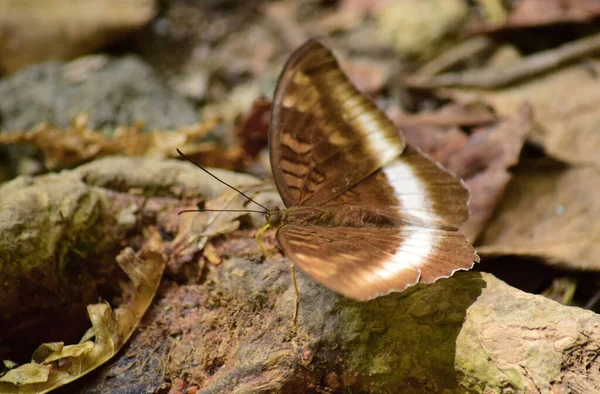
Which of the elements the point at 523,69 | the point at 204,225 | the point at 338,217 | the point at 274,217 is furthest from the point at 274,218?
the point at 523,69

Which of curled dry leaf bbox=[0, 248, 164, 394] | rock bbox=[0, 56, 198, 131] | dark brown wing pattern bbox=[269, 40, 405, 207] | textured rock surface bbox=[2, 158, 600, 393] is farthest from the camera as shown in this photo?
rock bbox=[0, 56, 198, 131]

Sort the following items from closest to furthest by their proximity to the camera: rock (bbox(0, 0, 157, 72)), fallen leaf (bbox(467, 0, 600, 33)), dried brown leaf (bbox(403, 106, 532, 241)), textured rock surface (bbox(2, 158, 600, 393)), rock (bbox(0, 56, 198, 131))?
textured rock surface (bbox(2, 158, 600, 393)), dried brown leaf (bbox(403, 106, 532, 241)), rock (bbox(0, 56, 198, 131)), fallen leaf (bbox(467, 0, 600, 33)), rock (bbox(0, 0, 157, 72))

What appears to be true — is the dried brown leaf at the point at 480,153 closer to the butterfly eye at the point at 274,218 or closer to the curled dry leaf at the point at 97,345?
the butterfly eye at the point at 274,218

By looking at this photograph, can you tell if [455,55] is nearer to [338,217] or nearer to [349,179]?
[349,179]

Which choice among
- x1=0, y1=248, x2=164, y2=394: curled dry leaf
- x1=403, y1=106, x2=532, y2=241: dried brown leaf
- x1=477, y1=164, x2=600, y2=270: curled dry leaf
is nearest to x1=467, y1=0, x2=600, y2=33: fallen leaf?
x1=403, y1=106, x2=532, y2=241: dried brown leaf

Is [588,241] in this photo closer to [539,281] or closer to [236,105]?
[539,281]

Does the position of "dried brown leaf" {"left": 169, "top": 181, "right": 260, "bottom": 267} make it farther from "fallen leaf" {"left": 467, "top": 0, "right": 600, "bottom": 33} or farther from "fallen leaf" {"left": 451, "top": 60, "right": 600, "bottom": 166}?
"fallen leaf" {"left": 467, "top": 0, "right": 600, "bottom": 33}

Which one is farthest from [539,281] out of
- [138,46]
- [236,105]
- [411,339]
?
[138,46]
